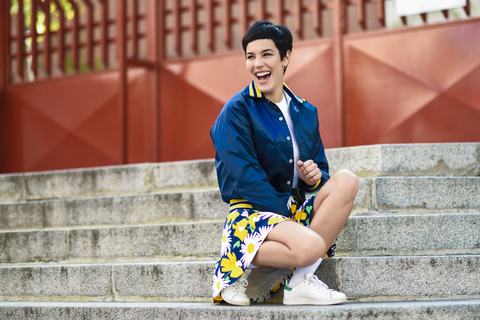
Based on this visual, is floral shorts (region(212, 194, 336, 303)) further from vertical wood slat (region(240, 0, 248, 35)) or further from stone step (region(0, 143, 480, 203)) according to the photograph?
vertical wood slat (region(240, 0, 248, 35))

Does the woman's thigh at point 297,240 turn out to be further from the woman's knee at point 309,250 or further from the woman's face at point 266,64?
the woman's face at point 266,64

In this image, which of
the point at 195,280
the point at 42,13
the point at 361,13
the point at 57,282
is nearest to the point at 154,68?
the point at 42,13

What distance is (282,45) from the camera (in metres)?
2.90

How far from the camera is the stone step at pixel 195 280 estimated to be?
2.98 metres

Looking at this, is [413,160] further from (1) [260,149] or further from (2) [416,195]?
(1) [260,149]

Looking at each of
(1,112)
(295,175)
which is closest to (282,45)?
(295,175)

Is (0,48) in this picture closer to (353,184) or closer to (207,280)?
(207,280)

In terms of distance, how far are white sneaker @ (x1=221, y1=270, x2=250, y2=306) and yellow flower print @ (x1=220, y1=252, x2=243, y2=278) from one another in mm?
99

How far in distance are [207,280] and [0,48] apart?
5539mm

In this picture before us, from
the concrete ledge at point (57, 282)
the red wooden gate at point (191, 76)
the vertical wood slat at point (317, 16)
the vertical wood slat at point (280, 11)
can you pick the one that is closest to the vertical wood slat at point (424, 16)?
the red wooden gate at point (191, 76)

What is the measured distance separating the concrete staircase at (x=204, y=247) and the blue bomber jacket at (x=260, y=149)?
548mm

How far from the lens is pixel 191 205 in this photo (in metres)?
4.05

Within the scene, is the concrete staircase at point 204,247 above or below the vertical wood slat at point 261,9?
below

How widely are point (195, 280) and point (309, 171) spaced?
102cm
